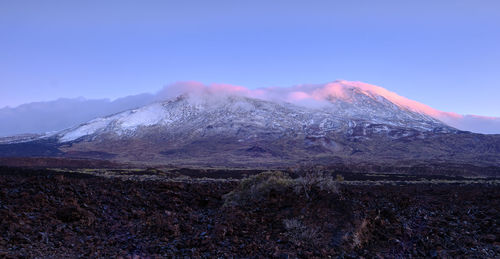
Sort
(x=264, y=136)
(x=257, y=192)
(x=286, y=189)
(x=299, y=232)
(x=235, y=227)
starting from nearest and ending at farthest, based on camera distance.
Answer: (x=299, y=232), (x=235, y=227), (x=286, y=189), (x=257, y=192), (x=264, y=136)

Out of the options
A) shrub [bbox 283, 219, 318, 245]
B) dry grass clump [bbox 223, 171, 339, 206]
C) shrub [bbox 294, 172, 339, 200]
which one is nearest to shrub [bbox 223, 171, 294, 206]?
dry grass clump [bbox 223, 171, 339, 206]

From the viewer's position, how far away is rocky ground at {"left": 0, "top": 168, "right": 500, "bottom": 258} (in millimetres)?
7051

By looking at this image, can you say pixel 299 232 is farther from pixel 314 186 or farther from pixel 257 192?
pixel 257 192

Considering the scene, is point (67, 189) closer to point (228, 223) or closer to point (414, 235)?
point (228, 223)

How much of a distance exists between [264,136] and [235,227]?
107385 millimetres

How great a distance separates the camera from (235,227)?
8.58 metres

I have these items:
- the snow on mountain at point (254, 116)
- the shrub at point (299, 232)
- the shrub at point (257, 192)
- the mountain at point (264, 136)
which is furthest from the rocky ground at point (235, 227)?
the snow on mountain at point (254, 116)

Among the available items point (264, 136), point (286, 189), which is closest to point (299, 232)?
point (286, 189)

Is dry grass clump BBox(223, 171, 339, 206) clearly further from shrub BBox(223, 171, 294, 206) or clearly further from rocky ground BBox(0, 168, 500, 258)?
rocky ground BBox(0, 168, 500, 258)

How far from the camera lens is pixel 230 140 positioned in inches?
4429

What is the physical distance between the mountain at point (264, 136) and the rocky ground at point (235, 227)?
55.0 m

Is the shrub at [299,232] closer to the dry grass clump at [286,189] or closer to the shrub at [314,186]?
the dry grass clump at [286,189]

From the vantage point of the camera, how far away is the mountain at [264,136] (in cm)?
8656

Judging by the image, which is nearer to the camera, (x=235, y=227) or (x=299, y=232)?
(x=299, y=232)
